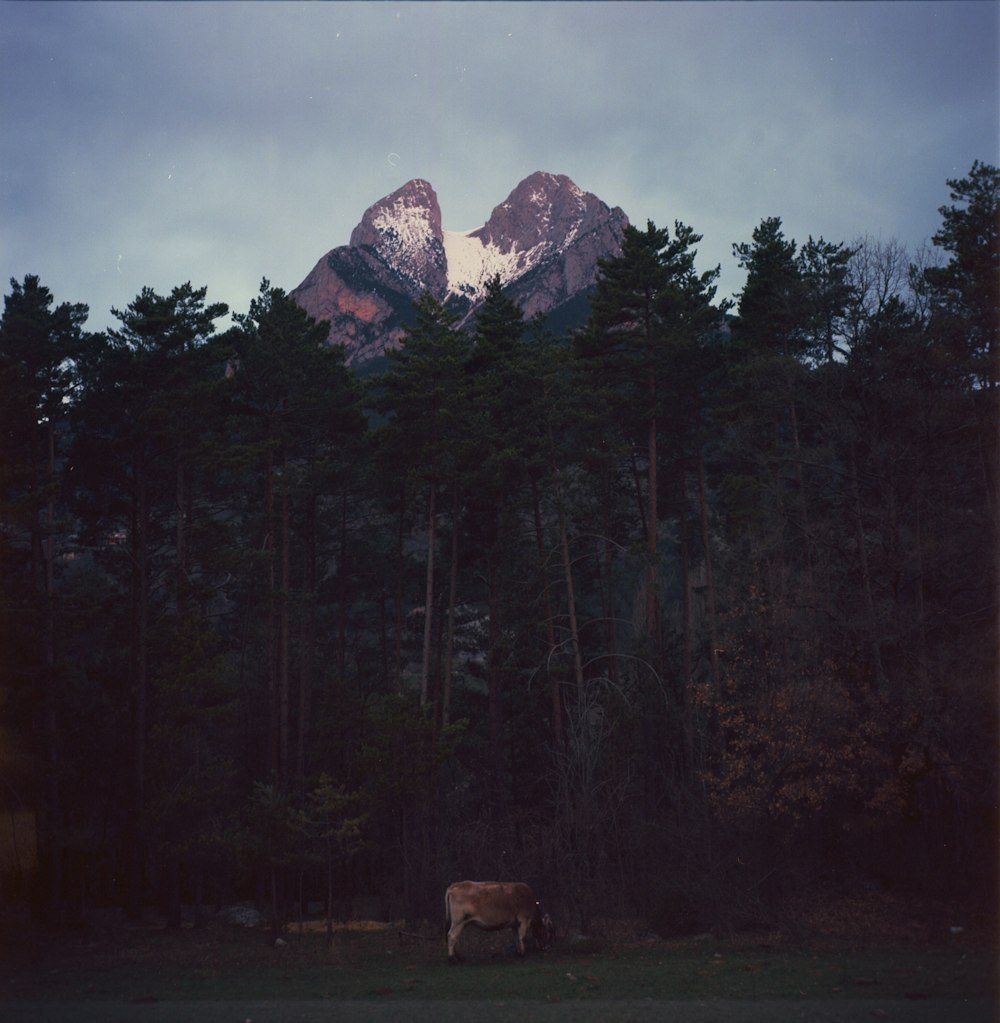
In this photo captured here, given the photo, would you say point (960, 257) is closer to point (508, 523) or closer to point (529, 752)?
point (508, 523)

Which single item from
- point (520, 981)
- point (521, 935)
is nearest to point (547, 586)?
point (521, 935)

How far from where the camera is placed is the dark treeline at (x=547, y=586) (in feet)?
75.6

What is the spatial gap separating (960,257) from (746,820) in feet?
53.9

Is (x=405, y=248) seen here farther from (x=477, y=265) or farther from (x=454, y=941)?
(x=454, y=941)

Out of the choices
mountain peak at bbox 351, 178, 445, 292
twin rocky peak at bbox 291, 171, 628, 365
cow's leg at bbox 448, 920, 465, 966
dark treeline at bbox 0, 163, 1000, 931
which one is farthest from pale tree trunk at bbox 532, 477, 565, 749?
mountain peak at bbox 351, 178, 445, 292

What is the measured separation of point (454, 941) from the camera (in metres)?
17.9

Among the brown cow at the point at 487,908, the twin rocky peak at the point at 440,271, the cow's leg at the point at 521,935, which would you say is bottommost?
the cow's leg at the point at 521,935

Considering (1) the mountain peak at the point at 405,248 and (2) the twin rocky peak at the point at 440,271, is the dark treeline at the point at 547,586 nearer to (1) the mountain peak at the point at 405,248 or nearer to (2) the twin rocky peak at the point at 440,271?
(2) the twin rocky peak at the point at 440,271

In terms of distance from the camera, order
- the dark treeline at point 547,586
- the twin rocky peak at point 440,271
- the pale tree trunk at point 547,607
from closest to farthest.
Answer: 1. the dark treeline at point 547,586
2. the pale tree trunk at point 547,607
3. the twin rocky peak at point 440,271

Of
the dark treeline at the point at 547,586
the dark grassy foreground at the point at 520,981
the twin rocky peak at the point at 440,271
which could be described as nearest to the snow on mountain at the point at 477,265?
the twin rocky peak at the point at 440,271

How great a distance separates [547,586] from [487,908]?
1457 cm

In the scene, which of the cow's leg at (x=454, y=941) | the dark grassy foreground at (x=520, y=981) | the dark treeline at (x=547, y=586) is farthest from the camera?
the dark treeline at (x=547, y=586)

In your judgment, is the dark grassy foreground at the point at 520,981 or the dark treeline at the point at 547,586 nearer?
the dark grassy foreground at the point at 520,981

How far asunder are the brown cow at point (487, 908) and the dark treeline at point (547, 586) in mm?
3671
